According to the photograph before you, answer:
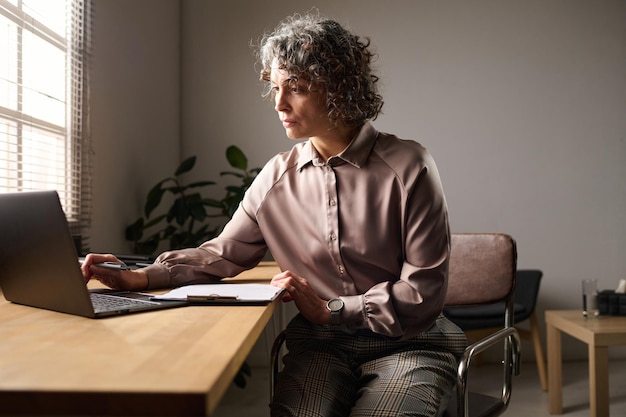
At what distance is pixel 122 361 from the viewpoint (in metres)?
0.78

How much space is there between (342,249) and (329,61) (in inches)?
18.4

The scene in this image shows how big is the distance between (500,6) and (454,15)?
295mm

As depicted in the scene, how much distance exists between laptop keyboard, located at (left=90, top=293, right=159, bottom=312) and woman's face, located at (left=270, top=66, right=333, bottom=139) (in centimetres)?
59

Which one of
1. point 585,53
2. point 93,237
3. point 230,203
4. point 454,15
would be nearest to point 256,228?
point 93,237

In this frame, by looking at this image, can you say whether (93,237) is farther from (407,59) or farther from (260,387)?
(407,59)

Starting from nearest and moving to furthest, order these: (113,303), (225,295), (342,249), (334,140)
A: (113,303)
(225,295)
(342,249)
(334,140)

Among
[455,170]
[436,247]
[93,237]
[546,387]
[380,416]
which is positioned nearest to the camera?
[380,416]

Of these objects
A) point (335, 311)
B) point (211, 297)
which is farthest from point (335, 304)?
point (211, 297)

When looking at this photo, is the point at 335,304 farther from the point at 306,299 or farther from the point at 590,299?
the point at 590,299

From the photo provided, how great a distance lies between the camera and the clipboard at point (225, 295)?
1309 millimetres

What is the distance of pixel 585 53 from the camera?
14.0ft

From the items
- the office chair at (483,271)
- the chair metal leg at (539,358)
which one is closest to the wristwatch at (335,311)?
the office chair at (483,271)

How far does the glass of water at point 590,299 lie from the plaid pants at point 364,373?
1.98 m

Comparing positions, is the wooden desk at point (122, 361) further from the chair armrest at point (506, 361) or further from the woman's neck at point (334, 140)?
the woman's neck at point (334, 140)
